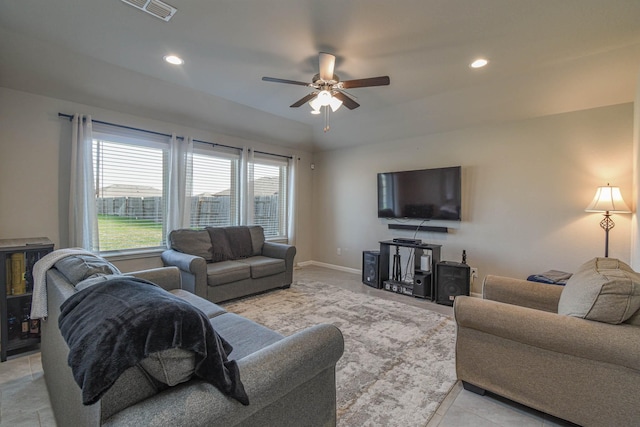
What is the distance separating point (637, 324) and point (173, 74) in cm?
435

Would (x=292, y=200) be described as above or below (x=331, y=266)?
above

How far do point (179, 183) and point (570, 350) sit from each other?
452cm

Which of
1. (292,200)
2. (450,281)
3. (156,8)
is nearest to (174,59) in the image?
(156,8)

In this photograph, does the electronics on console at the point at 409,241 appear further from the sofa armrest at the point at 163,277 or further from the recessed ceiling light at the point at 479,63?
the sofa armrest at the point at 163,277

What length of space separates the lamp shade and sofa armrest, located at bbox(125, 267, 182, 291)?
14.6ft

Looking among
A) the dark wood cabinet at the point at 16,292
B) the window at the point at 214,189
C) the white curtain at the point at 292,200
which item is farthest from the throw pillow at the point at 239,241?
the dark wood cabinet at the point at 16,292

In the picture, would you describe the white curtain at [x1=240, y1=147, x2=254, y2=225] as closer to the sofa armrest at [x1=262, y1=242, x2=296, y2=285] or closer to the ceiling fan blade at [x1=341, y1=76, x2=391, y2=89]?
the sofa armrest at [x1=262, y1=242, x2=296, y2=285]

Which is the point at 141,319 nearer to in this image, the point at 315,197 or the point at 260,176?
the point at 260,176

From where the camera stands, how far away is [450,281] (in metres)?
3.87

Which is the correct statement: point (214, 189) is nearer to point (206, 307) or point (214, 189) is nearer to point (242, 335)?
point (206, 307)

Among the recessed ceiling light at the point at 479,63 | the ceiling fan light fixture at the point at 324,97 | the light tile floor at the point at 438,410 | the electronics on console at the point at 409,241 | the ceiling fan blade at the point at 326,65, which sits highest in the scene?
the recessed ceiling light at the point at 479,63

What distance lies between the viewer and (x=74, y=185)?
3264mm

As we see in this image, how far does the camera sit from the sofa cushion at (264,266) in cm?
403

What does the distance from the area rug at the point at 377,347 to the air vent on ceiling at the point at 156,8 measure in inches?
116
